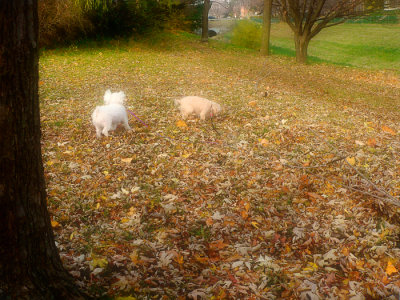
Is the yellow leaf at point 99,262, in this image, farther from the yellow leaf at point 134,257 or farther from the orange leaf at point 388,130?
the orange leaf at point 388,130

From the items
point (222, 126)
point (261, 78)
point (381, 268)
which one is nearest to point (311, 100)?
point (261, 78)

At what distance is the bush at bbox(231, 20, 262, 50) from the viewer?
80.6 ft

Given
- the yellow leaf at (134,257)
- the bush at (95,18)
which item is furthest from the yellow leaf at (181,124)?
the bush at (95,18)

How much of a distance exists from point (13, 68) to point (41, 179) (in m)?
0.80

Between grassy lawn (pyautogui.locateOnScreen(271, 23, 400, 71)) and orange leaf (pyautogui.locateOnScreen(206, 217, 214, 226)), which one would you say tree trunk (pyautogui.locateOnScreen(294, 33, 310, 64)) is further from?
orange leaf (pyautogui.locateOnScreen(206, 217, 214, 226))

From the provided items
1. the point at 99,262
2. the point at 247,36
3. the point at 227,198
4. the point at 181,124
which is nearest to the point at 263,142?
the point at 181,124

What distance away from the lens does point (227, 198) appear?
177 inches

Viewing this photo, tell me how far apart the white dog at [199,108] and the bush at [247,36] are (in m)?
19.5

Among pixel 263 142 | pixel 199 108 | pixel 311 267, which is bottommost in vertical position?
pixel 311 267

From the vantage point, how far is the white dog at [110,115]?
5723 millimetres

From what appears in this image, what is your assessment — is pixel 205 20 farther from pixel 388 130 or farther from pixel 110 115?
pixel 110 115

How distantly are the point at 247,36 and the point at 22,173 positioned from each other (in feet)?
81.5

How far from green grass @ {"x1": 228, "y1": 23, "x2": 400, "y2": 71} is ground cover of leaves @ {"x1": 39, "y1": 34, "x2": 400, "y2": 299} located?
54.1 feet

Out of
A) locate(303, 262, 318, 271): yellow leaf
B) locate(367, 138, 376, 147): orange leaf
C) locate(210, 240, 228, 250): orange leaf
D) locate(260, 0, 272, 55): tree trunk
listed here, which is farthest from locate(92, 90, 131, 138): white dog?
locate(260, 0, 272, 55): tree trunk
